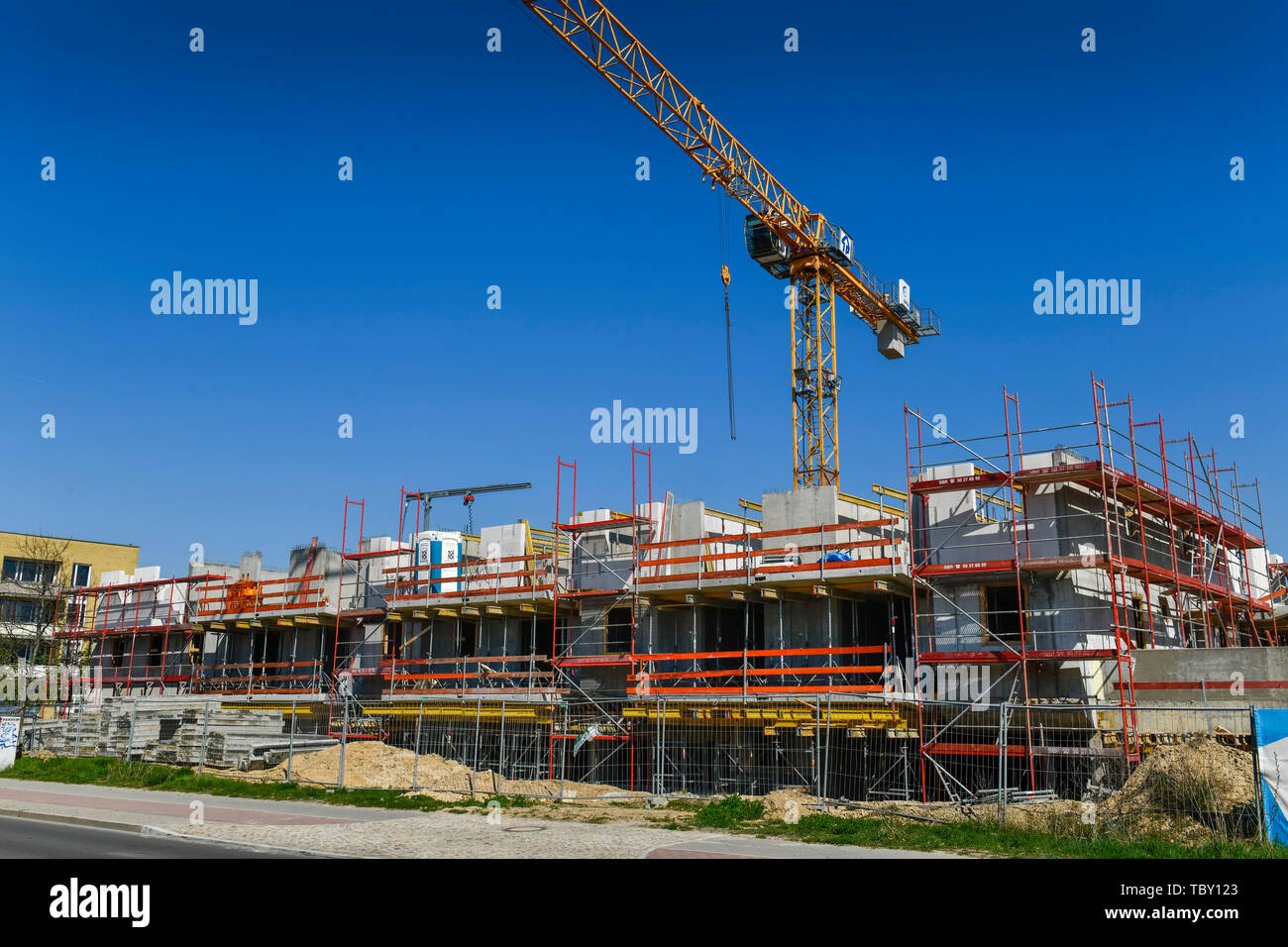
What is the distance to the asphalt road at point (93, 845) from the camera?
13758mm

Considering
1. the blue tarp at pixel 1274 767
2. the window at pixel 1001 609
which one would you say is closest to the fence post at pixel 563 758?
the window at pixel 1001 609

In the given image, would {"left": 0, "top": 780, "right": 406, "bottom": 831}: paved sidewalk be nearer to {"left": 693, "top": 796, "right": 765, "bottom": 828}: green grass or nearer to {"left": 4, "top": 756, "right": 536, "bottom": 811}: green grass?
{"left": 4, "top": 756, "right": 536, "bottom": 811}: green grass

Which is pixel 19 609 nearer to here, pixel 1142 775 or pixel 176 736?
pixel 176 736

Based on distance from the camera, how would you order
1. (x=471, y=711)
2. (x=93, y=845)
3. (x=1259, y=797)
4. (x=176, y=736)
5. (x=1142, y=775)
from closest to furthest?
(x=1259, y=797)
(x=93, y=845)
(x=1142, y=775)
(x=176, y=736)
(x=471, y=711)

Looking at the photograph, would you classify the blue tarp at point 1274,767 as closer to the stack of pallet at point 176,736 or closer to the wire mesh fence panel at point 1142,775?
the wire mesh fence panel at point 1142,775

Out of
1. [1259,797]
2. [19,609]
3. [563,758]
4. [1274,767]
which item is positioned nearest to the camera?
[1274,767]

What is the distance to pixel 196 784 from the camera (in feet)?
76.5

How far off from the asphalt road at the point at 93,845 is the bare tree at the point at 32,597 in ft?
99.0

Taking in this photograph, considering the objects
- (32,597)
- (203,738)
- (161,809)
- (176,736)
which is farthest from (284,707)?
(32,597)

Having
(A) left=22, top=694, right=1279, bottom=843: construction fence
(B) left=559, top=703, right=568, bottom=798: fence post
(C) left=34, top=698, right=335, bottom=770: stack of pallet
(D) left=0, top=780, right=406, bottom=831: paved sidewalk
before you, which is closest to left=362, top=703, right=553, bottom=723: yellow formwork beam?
(A) left=22, top=694, right=1279, bottom=843: construction fence

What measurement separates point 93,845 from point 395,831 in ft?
13.7
